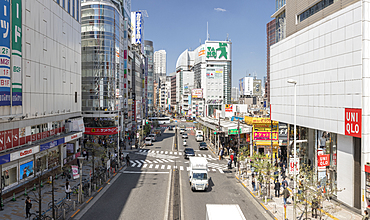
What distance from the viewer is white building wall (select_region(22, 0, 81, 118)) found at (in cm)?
2647

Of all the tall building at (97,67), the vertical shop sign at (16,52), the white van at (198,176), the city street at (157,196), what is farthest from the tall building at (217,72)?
the vertical shop sign at (16,52)

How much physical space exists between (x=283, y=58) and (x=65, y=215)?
2990 centimetres

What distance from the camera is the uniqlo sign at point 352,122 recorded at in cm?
1942

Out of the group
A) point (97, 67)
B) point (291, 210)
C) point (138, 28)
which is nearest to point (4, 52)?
point (291, 210)

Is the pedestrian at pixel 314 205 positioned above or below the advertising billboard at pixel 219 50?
below

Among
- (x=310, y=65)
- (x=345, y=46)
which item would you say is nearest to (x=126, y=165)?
(x=310, y=65)

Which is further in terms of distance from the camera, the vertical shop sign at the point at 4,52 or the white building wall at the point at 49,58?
the white building wall at the point at 49,58

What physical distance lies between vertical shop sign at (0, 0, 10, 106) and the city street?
38.8 feet

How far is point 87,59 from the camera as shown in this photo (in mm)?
53531

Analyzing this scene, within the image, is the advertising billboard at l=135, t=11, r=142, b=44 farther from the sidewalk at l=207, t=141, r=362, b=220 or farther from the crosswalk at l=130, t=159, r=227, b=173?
the sidewalk at l=207, t=141, r=362, b=220

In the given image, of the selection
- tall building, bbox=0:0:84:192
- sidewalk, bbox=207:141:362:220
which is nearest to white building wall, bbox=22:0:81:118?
tall building, bbox=0:0:84:192

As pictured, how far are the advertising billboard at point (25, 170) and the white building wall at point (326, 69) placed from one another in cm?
2905

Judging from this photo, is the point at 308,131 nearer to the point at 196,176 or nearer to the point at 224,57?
the point at 196,176

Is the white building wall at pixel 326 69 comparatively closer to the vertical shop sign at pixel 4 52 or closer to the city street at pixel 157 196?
the city street at pixel 157 196
